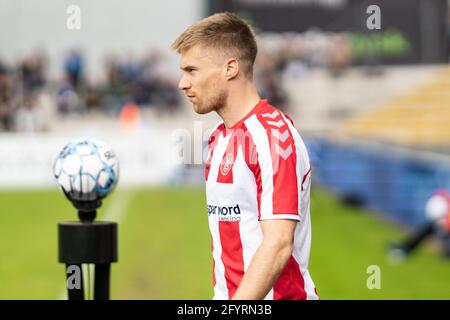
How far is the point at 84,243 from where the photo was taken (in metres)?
4.44

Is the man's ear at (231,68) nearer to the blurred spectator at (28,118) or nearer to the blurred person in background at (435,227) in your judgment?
the blurred person in background at (435,227)

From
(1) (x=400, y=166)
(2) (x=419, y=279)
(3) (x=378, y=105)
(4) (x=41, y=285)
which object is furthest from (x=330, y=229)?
(3) (x=378, y=105)

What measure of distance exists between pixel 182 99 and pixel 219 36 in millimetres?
29915

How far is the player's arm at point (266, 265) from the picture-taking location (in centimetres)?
357

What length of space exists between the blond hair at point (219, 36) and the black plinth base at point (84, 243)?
103 centimetres

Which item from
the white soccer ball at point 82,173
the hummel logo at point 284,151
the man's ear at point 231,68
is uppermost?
the man's ear at point 231,68

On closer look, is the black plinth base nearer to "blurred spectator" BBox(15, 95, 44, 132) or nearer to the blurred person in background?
the blurred person in background

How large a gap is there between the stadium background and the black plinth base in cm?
1224

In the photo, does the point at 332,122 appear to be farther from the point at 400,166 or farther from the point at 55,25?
the point at 400,166

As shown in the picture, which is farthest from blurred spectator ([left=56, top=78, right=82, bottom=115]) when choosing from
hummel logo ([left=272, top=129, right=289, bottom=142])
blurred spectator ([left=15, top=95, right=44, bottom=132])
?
hummel logo ([left=272, top=129, right=289, bottom=142])

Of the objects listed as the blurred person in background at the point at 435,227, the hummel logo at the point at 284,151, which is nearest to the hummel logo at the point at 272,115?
the hummel logo at the point at 284,151

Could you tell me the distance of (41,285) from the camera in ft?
36.9

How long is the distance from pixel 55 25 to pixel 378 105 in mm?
10663

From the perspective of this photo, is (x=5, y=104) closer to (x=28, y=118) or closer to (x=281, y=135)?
(x=28, y=118)
